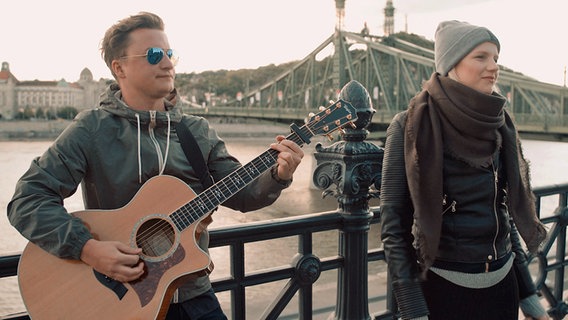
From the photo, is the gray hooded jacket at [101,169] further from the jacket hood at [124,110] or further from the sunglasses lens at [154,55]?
the sunglasses lens at [154,55]

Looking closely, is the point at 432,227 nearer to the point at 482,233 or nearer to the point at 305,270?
the point at 482,233

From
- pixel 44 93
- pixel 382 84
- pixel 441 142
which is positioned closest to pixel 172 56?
pixel 441 142

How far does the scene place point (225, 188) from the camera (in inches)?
61.6

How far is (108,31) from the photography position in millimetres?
1561

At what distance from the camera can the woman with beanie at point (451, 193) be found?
1.51m

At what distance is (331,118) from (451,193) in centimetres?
40

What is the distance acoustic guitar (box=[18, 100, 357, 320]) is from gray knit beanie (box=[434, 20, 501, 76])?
691mm

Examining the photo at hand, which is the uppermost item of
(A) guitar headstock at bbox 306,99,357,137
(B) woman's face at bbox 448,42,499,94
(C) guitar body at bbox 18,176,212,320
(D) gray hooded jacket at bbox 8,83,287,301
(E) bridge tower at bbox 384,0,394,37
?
(E) bridge tower at bbox 384,0,394,37

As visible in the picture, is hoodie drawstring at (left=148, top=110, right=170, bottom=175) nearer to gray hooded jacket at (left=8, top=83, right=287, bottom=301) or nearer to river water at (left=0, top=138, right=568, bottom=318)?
gray hooded jacket at (left=8, top=83, right=287, bottom=301)

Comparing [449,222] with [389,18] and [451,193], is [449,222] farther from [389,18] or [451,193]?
[389,18]

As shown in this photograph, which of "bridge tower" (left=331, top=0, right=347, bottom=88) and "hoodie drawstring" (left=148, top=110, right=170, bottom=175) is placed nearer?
"hoodie drawstring" (left=148, top=110, right=170, bottom=175)

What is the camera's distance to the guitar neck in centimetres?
149

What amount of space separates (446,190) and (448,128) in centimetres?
17

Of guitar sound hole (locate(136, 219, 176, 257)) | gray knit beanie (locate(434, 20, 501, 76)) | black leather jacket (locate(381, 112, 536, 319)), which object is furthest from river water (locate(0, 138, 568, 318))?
gray knit beanie (locate(434, 20, 501, 76))
